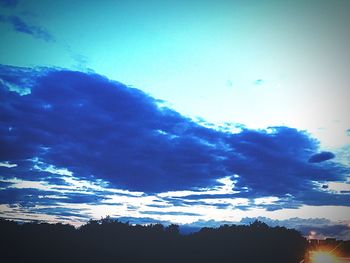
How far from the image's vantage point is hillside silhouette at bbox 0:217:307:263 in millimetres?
64750

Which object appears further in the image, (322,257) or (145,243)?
(145,243)

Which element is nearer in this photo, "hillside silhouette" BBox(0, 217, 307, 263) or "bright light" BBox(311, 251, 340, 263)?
"bright light" BBox(311, 251, 340, 263)

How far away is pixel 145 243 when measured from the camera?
78750mm

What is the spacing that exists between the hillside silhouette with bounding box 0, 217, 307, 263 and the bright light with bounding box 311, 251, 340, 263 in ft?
113

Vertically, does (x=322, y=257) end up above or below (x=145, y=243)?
Answer: above

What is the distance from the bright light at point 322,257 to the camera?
33.5 metres

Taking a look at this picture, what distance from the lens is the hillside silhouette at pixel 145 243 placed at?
212ft

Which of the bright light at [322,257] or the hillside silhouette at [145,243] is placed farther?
the hillside silhouette at [145,243]

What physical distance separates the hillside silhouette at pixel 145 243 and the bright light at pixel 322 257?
34369 mm

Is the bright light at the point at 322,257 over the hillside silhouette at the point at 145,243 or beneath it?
over

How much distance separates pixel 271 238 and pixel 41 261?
177 ft

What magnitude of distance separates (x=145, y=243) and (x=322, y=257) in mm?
53073

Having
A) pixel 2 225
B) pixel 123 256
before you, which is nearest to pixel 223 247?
pixel 123 256

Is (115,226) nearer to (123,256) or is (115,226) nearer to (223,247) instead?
(123,256)
